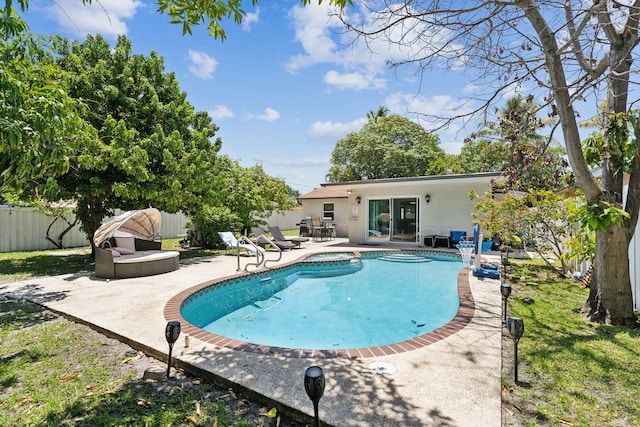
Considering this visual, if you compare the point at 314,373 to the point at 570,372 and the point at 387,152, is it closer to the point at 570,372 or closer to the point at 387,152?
the point at 570,372

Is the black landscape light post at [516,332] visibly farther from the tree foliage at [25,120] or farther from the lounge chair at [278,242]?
the lounge chair at [278,242]

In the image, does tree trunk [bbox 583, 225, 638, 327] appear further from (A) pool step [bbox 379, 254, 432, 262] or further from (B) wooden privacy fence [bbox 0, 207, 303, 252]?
(B) wooden privacy fence [bbox 0, 207, 303, 252]

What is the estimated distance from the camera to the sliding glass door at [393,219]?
1653 cm

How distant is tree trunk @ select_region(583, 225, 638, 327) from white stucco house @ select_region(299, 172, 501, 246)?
8696 mm

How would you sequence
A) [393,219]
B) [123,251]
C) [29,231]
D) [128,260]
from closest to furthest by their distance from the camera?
[128,260]
[123,251]
[29,231]
[393,219]

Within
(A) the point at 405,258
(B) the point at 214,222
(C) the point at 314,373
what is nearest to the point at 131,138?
(B) the point at 214,222

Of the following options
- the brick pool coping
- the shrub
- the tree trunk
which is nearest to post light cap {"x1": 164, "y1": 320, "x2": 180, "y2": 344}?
the brick pool coping

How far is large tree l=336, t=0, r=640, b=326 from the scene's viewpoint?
459 cm

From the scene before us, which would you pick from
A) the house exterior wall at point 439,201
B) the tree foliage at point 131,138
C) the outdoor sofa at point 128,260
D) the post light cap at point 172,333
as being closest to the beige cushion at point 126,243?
the outdoor sofa at point 128,260

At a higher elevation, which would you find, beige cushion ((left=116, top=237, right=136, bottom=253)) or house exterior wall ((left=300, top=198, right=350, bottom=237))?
house exterior wall ((left=300, top=198, right=350, bottom=237))

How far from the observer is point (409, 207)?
1656 centimetres

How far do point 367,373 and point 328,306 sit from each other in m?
4.41

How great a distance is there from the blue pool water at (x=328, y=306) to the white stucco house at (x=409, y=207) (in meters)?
4.70

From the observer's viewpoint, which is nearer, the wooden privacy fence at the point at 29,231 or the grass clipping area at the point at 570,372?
the grass clipping area at the point at 570,372
